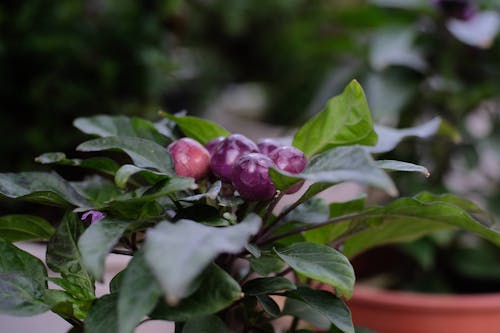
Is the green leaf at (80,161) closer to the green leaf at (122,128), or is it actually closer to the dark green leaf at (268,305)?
the green leaf at (122,128)

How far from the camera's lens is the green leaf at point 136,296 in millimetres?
317

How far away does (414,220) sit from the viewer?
509mm

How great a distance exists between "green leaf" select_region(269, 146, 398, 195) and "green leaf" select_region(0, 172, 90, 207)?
16cm

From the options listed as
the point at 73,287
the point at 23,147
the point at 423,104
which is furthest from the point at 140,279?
the point at 423,104

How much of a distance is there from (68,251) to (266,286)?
145 mm

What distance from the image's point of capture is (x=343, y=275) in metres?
0.38

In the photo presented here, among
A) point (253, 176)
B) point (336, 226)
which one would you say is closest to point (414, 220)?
point (336, 226)

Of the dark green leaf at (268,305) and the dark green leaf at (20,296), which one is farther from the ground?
the dark green leaf at (20,296)

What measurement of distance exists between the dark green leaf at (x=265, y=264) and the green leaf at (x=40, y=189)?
0.14m

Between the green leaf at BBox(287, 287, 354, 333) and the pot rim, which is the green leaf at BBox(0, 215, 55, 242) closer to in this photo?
the green leaf at BBox(287, 287, 354, 333)

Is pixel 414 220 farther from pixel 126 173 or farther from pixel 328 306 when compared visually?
pixel 126 173

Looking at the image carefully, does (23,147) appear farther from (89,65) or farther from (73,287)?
(73,287)

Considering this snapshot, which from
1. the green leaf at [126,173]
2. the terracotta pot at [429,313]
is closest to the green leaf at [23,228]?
the green leaf at [126,173]

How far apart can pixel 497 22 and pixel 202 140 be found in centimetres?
68
